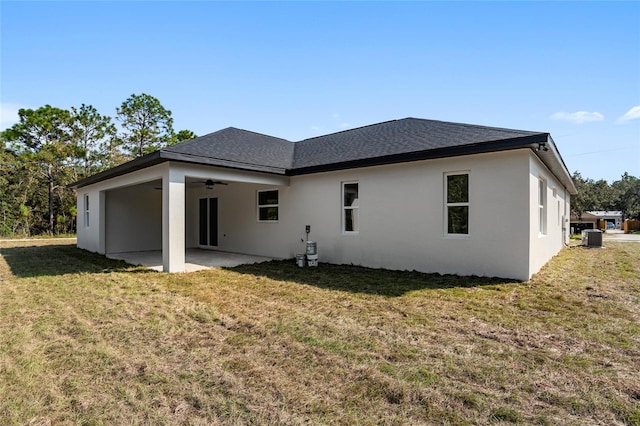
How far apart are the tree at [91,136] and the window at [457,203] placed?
26397 mm

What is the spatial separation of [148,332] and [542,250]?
351 inches

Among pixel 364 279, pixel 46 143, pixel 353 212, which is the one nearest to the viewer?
pixel 364 279

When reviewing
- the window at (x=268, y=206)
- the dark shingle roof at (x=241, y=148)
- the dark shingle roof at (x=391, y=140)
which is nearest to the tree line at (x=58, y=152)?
the dark shingle roof at (x=241, y=148)

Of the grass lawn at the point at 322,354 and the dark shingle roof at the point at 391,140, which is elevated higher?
the dark shingle roof at the point at 391,140

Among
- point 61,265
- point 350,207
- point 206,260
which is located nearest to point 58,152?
point 61,265

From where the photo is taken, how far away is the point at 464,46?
359 inches

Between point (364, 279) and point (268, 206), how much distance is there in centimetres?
530

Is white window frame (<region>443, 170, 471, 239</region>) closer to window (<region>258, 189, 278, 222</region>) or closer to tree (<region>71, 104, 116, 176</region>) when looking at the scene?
window (<region>258, 189, 278, 222</region>)

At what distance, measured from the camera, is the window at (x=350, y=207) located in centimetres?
925

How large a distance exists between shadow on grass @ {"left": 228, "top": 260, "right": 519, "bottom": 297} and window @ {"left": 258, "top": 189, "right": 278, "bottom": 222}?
2.58 meters

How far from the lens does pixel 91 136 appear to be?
25.3 metres

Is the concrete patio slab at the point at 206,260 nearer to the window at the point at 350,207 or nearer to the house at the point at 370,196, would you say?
the house at the point at 370,196

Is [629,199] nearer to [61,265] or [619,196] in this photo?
[619,196]

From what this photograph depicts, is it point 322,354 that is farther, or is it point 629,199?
point 629,199
